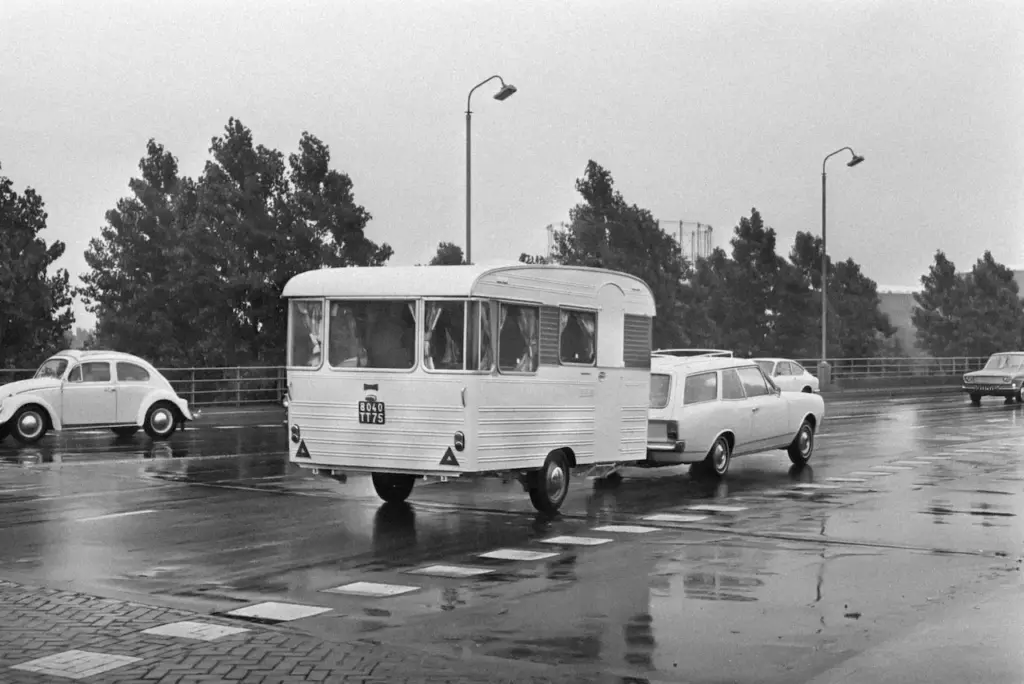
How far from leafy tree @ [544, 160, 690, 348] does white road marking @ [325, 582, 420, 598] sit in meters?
48.8

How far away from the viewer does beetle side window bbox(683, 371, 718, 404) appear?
18.9 metres

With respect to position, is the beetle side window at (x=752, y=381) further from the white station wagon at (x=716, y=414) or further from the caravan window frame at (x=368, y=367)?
the caravan window frame at (x=368, y=367)

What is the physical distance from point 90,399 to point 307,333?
38.5ft

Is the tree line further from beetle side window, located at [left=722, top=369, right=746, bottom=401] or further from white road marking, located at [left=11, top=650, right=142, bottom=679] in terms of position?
white road marking, located at [left=11, top=650, right=142, bottom=679]

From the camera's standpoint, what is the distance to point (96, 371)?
25922 millimetres

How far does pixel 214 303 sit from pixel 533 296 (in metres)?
31.6

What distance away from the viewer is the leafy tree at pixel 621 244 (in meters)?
60.1

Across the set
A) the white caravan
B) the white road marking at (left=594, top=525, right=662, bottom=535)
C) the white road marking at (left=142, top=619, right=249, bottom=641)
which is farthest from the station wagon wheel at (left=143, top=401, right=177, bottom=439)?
the white road marking at (left=142, top=619, right=249, bottom=641)

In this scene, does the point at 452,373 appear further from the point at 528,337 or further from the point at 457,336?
the point at 528,337

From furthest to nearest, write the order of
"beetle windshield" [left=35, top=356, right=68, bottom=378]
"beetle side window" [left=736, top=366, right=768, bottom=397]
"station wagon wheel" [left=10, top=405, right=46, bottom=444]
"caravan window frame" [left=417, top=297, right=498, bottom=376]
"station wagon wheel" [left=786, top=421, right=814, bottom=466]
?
1. "beetle windshield" [left=35, top=356, right=68, bottom=378]
2. "station wagon wheel" [left=10, top=405, right=46, bottom=444]
3. "station wagon wheel" [left=786, top=421, right=814, bottom=466]
4. "beetle side window" [left=736, top=366, right=768, bottom=397]
5. "caravan window frame" [left=417, top=297, right=498, bottom=376]

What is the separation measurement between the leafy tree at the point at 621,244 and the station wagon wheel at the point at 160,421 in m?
33.7

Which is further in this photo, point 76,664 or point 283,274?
point 283,274

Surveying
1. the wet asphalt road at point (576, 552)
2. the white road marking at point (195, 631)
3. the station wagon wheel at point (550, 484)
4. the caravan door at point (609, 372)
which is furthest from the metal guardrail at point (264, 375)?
the white road marking at point (195, 631)

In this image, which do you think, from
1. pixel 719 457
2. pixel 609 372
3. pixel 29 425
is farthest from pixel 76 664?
pixel 29 425
